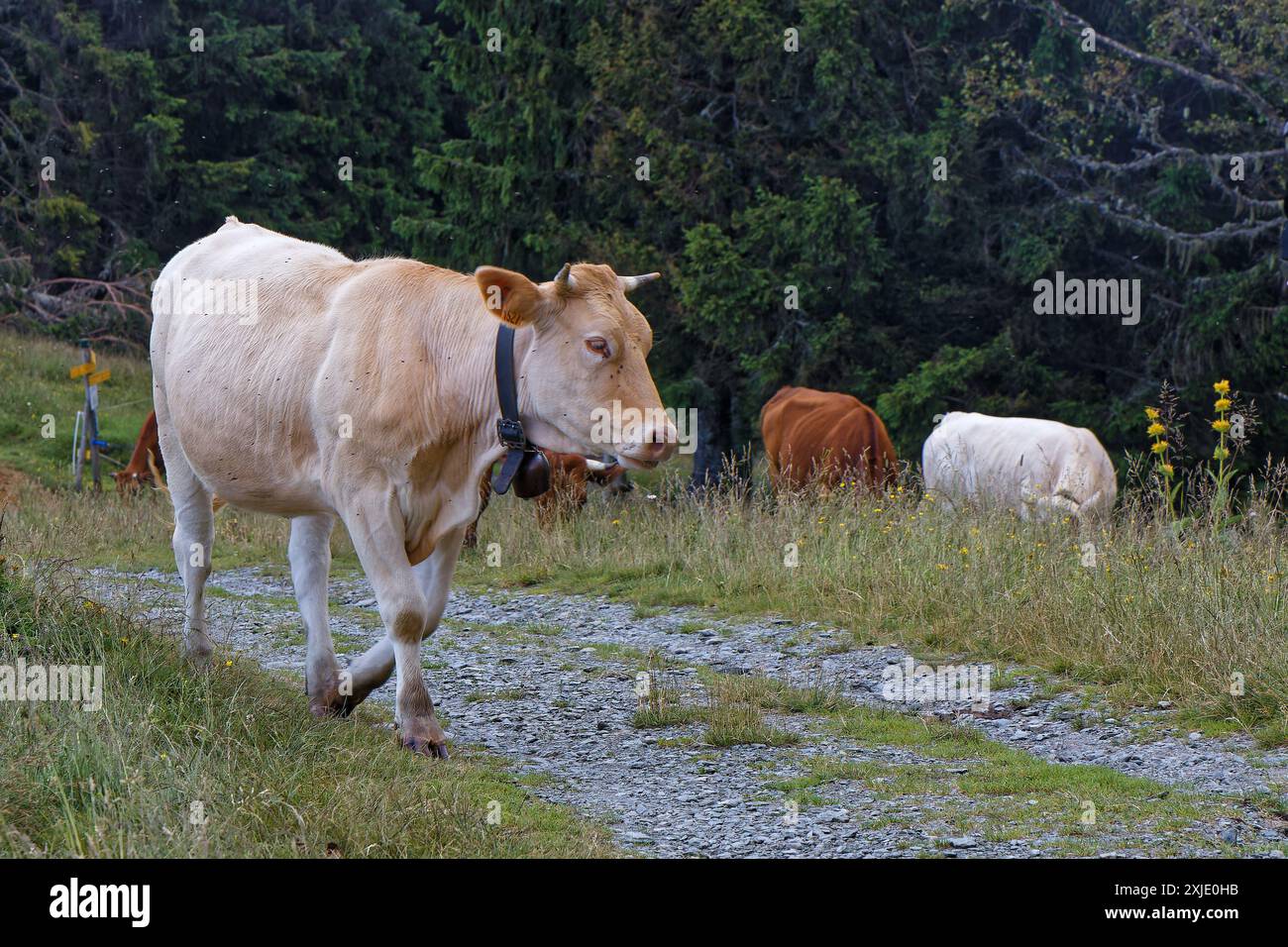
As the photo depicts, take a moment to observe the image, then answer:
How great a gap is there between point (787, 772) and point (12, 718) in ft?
9.77

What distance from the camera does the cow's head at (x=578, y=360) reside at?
6074 mm

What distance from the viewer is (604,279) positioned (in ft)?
21.1

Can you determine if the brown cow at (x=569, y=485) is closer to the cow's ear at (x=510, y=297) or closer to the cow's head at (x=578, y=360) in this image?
the cow's head at (x=578, y=360)

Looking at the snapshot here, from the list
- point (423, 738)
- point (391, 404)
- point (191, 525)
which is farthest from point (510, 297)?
point (191, 525)

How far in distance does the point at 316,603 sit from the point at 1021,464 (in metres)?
9.87

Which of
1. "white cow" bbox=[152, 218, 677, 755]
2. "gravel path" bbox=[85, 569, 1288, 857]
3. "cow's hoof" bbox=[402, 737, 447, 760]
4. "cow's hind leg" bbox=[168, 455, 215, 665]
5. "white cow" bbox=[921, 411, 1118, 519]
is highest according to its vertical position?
"white cow" bbox=[152, 218, 677, 755]

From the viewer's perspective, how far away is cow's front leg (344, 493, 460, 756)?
20.2 ft

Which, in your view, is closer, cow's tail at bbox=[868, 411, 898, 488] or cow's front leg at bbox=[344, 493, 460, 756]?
cow's front leg at bbox=[344, 493, 460, 756]

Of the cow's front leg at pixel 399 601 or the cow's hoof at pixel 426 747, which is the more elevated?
the cow's front leg at pixel 399 601

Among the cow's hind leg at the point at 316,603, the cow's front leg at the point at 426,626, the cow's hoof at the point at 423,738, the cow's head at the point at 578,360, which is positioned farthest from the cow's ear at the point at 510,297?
the cow's hoof at the point at 423,738

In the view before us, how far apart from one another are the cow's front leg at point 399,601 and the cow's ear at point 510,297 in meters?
0.90

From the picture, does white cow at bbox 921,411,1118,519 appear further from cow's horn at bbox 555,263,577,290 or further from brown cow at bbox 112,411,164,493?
brown cow at bbox 112,411,164,493

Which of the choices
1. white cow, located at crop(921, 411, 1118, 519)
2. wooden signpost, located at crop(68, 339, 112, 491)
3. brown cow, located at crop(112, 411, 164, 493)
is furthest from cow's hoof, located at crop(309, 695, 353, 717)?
wooden signpost, located at crop(68, 339, 112, 491)
